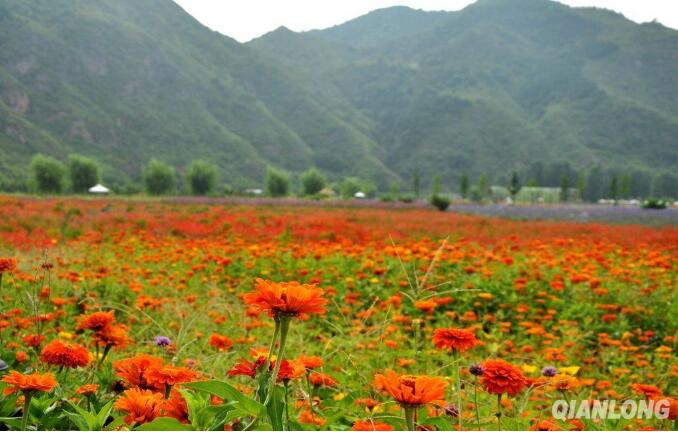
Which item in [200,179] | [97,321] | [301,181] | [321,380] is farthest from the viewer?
[301,181]

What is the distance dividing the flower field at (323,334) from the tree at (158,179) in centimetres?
3979

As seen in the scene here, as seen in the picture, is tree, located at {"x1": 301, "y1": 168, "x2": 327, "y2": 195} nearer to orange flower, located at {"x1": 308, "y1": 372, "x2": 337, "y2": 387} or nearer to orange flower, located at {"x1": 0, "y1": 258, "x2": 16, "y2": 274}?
orange flower, located at {"x1": 0, "y1": 258, "x2": 16, "y2": 274}

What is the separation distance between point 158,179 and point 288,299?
4871 centimetres

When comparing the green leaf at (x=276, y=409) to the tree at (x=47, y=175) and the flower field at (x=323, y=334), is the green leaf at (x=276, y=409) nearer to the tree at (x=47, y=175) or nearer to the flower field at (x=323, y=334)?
the flower field at (x=323, y=334)

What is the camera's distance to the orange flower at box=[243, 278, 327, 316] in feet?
2.62

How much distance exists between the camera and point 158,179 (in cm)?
4688

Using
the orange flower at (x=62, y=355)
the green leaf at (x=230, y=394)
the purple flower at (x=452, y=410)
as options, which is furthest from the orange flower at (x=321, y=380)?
the green leaf at (x=230, y=394)

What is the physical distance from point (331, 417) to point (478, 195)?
65.0m

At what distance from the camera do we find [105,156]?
7650cm

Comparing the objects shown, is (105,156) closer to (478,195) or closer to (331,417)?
(478,195)

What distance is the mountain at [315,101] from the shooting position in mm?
80188

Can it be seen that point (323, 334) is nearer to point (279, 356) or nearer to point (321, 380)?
point (321, 380)

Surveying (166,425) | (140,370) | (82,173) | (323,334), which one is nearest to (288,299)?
(166,425)

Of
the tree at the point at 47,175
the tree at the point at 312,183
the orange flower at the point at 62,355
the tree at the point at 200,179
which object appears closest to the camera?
the orange flower at the point at 62,355
